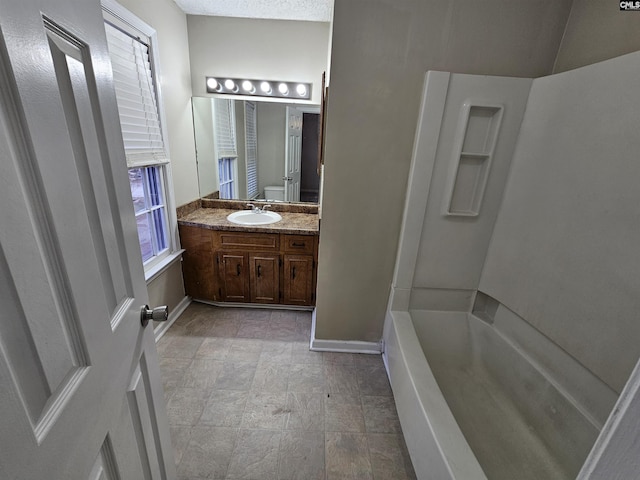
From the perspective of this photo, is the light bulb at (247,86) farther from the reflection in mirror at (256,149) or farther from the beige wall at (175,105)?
the beige wall at (175,105)

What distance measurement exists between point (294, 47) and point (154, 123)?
4.31 feet

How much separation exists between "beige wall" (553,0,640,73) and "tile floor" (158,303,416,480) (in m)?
2.11

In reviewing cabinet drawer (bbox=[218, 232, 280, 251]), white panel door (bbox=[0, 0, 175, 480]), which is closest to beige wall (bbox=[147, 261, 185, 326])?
cabinet drawer (bbox=[218, 232, 280, 251])

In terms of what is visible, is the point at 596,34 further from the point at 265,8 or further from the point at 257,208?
the point at 257,208

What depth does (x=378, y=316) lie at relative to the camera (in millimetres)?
1997

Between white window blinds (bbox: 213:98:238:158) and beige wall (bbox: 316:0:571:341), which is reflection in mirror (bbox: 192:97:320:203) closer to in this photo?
white window blinds (bbox: 213:98:238:158)

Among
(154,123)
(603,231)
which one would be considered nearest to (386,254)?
(603,231)

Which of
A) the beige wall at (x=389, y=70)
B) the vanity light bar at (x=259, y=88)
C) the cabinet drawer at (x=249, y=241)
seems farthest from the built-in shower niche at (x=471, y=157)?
the vanity light bar at (x=259, y=88)

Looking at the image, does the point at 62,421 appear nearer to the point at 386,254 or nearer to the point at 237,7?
the point at 386,254

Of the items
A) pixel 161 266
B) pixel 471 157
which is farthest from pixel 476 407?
pixel 161 266

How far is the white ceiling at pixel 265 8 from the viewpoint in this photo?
77.5 inches

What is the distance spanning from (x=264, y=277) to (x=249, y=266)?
0.54 feet

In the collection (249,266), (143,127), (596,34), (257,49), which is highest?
(257,49)

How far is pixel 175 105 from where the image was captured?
2.19 meters
